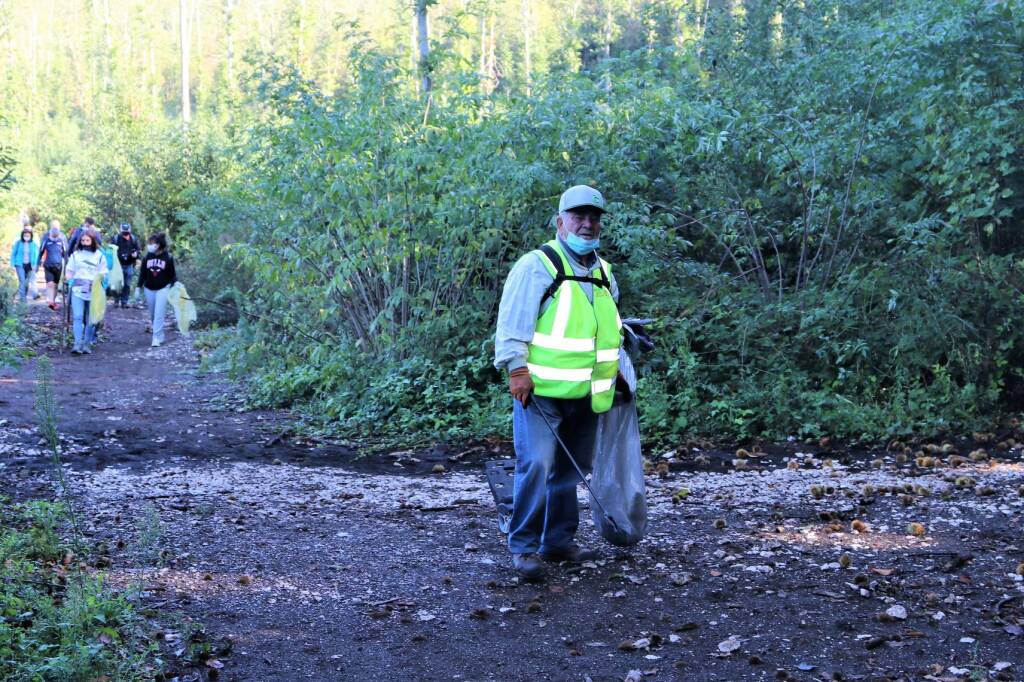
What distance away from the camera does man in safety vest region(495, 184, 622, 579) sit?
576 centimetres

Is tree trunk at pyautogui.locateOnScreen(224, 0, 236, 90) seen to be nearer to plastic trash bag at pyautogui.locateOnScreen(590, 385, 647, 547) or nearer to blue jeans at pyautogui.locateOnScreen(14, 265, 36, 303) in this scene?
blue jeans at pyautogui.locateOnScreen(14, 265, 36, 303)

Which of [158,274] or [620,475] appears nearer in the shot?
[620,475]

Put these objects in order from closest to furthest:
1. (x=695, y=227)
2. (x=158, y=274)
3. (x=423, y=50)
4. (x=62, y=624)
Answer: (x=62, y=624) < (x=695, y=227) < (x=423, y=50) < (x=158, y=274)

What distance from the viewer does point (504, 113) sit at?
11.9m

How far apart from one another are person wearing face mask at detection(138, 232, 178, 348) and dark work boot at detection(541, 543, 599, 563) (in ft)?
39.2

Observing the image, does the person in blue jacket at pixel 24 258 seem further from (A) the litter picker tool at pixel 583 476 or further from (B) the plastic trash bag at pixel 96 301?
(A) the litter picker tool at pixel 583 476

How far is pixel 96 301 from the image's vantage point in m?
16.2

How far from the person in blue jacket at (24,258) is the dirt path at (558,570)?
1418cm

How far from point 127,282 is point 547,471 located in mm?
20675

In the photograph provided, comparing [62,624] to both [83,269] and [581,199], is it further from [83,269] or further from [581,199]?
[83,269]

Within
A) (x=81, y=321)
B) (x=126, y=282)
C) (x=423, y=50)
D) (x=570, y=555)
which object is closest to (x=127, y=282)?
(x=126, y=282)

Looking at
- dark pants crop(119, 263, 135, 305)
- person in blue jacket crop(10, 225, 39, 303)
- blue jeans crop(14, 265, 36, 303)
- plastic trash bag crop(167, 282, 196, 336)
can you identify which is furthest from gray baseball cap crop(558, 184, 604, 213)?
dark pants crop(119, 263, 135, 305)

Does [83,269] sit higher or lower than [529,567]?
higher

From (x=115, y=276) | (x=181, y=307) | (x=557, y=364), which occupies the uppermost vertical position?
(x=115, y=276)
